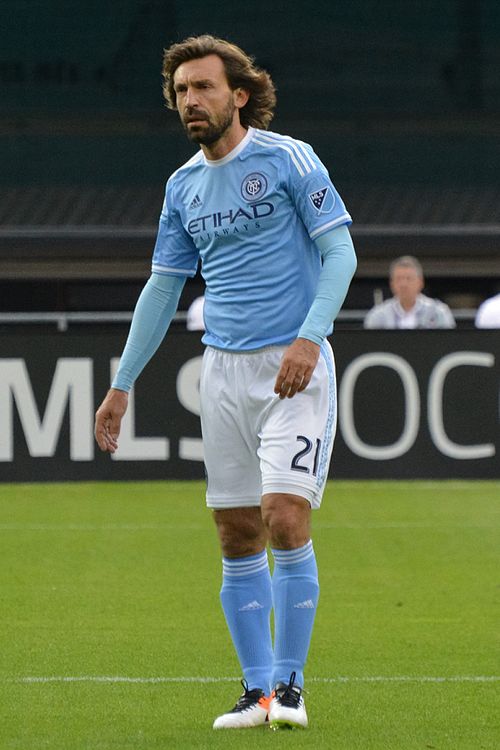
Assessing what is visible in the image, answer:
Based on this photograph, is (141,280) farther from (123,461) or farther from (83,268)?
(123,461)

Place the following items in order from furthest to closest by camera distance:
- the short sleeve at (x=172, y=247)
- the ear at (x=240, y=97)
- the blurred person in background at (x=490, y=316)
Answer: the blurred person in background at (x=490, y=316) → the short sleeve at (x=172, y=247) → the ear at (x=240, y=97)

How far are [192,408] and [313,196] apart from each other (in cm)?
810

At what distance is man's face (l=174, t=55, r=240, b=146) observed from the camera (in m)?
4.83

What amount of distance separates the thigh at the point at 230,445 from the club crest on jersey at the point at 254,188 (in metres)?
0.50

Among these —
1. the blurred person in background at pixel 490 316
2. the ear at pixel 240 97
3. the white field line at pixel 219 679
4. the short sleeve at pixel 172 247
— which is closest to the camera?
the ear at pixel 240 97

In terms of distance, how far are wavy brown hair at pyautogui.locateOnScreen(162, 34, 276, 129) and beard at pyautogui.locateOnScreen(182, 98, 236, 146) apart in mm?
135

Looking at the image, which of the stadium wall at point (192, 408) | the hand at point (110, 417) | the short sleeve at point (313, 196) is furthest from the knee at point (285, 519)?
the stadium wall at point (192, 408)

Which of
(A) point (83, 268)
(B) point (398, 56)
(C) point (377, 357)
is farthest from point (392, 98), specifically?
(C) point (377, 357)

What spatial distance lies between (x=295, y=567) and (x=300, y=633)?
0.20m

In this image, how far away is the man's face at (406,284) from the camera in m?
12.9

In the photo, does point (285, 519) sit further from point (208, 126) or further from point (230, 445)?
point (208, 126)

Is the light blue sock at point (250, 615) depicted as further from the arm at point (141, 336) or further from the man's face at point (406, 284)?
the man's face at point (406, 284)

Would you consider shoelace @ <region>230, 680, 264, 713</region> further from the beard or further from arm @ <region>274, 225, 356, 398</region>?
the beard

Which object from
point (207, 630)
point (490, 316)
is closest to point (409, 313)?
point (490, 316)
